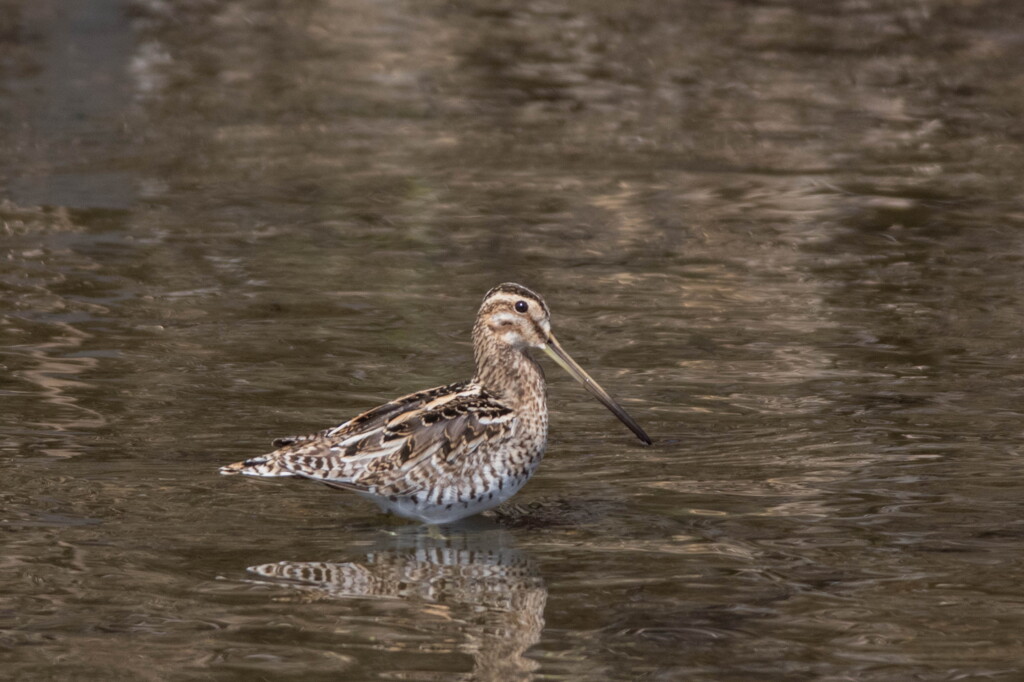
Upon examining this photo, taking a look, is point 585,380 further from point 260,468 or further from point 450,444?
point 260,468

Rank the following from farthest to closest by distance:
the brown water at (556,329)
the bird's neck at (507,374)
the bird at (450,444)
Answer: the bird's neck at (507,374) → the bird at (450,444) → the brown water at (556,329)

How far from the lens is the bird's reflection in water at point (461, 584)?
7141mm

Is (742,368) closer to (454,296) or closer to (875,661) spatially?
(454,296)

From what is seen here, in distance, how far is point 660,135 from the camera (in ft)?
59.7

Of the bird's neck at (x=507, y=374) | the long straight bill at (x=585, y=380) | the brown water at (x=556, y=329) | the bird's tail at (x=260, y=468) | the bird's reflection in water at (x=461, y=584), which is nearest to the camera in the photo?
the bird's reflection in water at (x=461, y=584)

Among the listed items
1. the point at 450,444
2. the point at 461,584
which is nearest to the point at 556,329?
the point at 450,444

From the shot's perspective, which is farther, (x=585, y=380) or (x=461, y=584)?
(x=585, y=380)

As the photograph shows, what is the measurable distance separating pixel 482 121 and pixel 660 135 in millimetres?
2021

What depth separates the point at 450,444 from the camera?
8.46 metres

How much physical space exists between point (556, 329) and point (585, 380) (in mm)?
2936

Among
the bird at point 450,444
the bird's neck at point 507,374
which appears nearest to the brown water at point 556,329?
the bird at point 450,444

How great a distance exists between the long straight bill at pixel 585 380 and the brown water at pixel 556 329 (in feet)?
0.92

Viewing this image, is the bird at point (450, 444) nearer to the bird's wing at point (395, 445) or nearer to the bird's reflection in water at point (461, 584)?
the bird's wing at point (395, 445)

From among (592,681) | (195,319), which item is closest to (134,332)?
(195,319)
